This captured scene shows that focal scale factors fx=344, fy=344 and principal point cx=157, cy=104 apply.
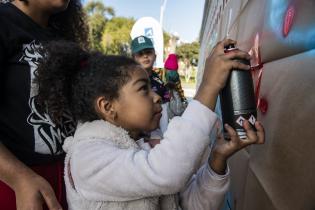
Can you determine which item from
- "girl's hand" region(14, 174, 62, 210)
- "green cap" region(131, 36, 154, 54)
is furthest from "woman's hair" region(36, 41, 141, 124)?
"green cap" region(131, 36, 154, 54)

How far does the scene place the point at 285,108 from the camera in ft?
3.49

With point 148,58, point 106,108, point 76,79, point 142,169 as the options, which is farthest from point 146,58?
point 142,169

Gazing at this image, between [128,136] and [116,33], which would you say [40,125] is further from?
[116,33]

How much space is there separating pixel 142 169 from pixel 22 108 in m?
0.61

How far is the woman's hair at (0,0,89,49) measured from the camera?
5.75ft

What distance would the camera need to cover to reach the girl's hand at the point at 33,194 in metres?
1.12

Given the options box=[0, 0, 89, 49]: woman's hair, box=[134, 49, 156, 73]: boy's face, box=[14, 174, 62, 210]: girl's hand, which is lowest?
box=[14, 174, 62, 210]: girl's hand

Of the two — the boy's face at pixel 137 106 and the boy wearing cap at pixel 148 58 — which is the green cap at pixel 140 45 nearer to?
the boy wearing cap at pixel 148 58

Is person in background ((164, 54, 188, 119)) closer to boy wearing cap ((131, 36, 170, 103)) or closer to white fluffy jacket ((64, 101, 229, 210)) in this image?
boy wearing cap ((131, 36, 170, 103))

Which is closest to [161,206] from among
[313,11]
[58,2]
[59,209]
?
[59,209]

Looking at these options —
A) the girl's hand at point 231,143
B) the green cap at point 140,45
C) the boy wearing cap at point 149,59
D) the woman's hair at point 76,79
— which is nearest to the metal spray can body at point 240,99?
the girl's hand at point 231,143

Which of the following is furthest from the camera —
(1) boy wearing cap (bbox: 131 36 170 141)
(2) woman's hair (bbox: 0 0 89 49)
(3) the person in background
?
(3) the person in background

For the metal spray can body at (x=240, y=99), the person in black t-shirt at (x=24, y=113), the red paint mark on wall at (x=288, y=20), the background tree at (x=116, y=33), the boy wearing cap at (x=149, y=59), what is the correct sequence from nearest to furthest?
the metal spray can body at (x=240, y=99), the red paint mark on wall at (x=288, y=20), the person in black t-shirt at (x=24, y=113), the boy wearing cap at (x=149, y=59), the background tree at (x=116, y=33)

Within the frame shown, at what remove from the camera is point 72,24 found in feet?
6.04
